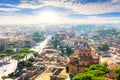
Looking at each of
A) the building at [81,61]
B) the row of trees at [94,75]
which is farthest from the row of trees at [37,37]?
the row of trees at [94,75]

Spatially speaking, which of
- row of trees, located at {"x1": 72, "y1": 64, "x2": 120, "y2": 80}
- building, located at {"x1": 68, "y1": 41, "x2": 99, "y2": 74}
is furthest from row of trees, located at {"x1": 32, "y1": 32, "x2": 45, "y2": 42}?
row of trees, located at {"x1": 72, "y1": 64, "x2": 120, "y2": 80}

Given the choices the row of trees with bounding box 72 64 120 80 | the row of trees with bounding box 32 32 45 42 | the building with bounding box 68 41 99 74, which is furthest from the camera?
the row of trees with bounding box 32 32 45 42

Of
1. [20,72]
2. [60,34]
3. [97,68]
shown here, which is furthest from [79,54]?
[60,34]

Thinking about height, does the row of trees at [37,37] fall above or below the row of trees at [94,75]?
above

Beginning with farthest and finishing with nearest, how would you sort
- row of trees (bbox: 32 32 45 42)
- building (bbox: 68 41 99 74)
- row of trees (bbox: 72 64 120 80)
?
row of trees (bbox: 32 32 45 42) < building (bbox: 68 41 99 74) < row of trees (bbox: 72 64 120 80)

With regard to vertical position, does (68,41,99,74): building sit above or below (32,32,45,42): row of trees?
below

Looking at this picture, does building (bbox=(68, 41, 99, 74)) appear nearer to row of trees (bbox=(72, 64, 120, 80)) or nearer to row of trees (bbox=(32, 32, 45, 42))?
row of trees (bbox=(72, 64, 120, 80))

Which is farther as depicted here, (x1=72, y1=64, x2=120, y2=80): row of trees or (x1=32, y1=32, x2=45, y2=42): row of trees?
(x1=32, y1=32, x2=45, y2=42): row of trees

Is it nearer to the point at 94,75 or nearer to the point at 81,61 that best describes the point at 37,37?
the point at 81,61

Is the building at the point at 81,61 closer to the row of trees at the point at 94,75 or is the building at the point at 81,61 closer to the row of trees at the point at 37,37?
the row of trees at the point at 94,75

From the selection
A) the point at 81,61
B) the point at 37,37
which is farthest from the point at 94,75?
the point at 37,37

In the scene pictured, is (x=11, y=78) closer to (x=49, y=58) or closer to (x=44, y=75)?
(x=44, y=75)
